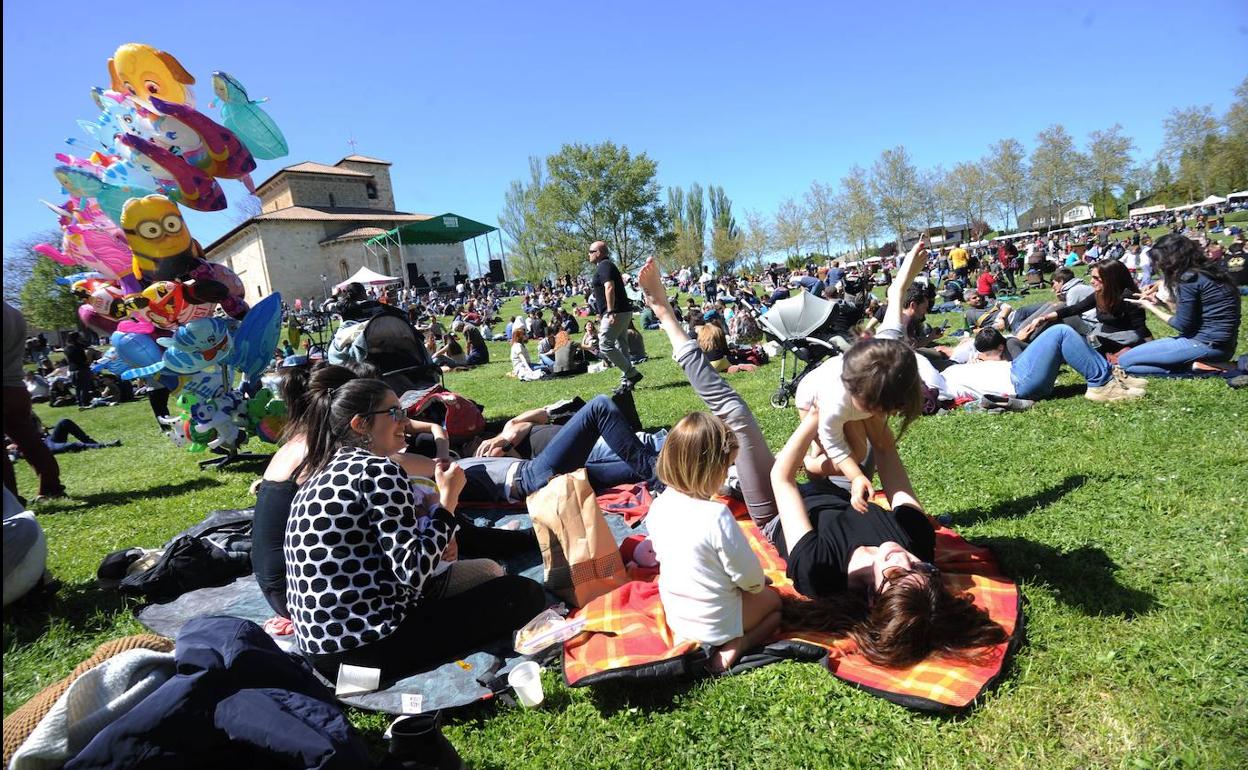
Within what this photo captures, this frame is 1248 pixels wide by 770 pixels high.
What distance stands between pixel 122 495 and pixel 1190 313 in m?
10.9

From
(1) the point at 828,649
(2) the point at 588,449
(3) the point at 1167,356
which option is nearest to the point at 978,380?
(3) the point at 1167,356

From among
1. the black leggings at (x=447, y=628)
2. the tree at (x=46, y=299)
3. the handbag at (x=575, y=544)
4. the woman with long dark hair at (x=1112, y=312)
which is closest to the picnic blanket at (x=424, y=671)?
the black leggings at (x=447, y=628)

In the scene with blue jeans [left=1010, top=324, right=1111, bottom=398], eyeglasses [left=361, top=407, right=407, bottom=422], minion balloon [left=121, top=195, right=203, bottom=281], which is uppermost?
minion balloon [left=121, top=195, right=203, bottom=281]

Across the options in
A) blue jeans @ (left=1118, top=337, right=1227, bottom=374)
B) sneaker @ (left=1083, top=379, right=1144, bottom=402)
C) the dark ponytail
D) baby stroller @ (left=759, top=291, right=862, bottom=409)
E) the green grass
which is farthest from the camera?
baby stroller @ (left=759, top=291, right=862, bottom=409)

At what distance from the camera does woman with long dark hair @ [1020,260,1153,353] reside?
6.88 meters

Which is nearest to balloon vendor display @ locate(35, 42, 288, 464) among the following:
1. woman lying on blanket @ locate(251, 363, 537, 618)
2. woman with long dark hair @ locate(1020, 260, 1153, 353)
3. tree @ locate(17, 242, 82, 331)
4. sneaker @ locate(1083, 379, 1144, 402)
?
woman lying on blanket @ locate(251, 363, 537, 618)

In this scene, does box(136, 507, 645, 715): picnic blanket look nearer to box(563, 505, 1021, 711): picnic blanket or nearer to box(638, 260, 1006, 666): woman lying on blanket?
box(563, 505, 1021, 711): picnic blanket

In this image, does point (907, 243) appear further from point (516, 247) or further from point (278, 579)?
point (278, 579)

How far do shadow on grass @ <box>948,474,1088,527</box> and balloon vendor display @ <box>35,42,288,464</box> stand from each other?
6.72m

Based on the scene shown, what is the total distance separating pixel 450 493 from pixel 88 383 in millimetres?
19172

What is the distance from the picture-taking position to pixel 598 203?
4900 centimetres

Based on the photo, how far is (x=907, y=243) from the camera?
2243 inches

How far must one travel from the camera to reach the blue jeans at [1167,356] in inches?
238

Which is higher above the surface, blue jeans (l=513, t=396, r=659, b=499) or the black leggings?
blue jeans (l=513, t=396, r=659, b=499)
